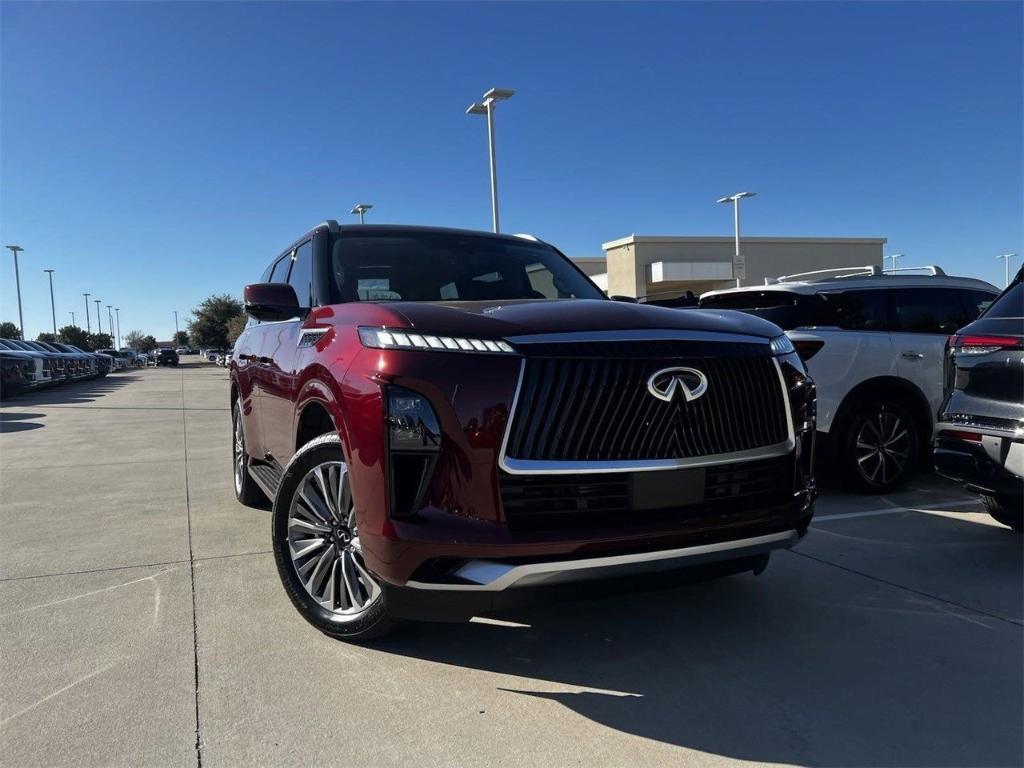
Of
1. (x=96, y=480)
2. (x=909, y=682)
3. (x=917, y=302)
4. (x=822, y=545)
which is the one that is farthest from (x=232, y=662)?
(x=917, y=302)

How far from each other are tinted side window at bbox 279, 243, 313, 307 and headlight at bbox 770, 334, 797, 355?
7.51ft

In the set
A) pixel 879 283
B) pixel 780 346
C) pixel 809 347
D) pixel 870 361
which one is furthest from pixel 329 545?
pixel 879 283

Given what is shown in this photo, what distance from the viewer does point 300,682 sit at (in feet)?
9.18

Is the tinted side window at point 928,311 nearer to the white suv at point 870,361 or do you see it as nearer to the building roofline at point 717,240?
the white suv at point 870,361

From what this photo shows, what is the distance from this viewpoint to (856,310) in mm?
5980

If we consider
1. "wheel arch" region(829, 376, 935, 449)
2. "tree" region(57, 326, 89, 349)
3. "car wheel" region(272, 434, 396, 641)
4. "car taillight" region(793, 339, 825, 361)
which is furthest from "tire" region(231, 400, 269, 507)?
"tree" region(57, 326, 89, 349)

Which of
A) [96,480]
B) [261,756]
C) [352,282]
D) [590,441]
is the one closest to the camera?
[261,756]

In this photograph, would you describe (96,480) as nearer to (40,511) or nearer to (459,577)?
(40,511)

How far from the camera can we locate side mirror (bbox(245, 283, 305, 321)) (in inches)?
142

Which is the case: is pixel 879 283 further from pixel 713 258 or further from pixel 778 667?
pixel 713 258

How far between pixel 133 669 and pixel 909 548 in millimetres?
4227

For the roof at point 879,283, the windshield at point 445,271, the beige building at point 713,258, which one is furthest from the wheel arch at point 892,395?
the beige building at point 713,258

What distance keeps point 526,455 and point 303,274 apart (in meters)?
2.49

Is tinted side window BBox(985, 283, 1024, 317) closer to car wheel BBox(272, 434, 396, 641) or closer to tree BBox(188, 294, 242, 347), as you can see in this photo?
car wheel BBox(272, 434, 396, 641)
